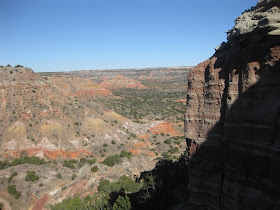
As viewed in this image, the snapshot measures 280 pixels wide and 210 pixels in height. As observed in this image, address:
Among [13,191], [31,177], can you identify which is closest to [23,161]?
[31,177]

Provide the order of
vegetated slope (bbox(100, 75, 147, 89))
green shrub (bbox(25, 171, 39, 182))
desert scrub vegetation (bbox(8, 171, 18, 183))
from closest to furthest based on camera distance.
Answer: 1. desert scrub vegetation (bbox(8, 171, 18, 183))
2. green shrub (bbox(25, 171, 39, 182))
3. vegetated slope (bbox(100, 75, 147, 89))

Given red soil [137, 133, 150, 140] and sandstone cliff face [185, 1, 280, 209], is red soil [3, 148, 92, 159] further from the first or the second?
sandstone cliff face [185, 1, 280, 209]

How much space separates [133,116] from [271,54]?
62.9 m

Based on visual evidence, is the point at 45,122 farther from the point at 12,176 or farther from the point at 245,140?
the point at 245,140

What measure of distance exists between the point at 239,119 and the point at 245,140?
0.92 metres

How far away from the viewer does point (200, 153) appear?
36.0 ft

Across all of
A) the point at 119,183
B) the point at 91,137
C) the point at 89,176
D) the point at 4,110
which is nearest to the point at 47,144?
the point at 91,137

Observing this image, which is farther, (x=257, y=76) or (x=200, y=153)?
(x=200, y=153)

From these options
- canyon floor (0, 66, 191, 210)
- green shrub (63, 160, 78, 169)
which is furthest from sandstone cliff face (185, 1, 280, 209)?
green shrub (63, 160, 78, 169)

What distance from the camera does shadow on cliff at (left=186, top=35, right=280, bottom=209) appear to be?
7910mm

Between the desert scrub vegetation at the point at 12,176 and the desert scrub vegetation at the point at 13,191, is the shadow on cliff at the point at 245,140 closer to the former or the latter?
the desert scrub vegetation at the point at 13,191

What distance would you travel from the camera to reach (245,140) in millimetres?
8820

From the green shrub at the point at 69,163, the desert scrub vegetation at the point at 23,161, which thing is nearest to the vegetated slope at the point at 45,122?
the desert scrub vegetation at the point at 23,161

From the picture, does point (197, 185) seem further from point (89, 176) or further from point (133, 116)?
point (133, 116)
